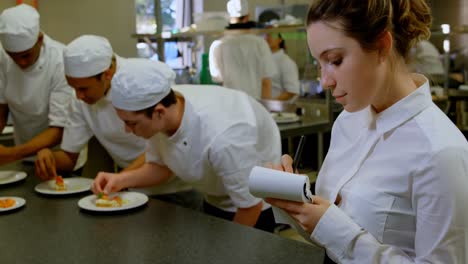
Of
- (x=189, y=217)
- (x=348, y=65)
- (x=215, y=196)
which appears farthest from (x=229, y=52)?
(x=348, y=65)

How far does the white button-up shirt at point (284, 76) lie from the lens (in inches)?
142

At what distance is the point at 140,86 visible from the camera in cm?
168

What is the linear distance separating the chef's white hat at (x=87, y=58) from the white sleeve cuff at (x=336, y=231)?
52.4 inches

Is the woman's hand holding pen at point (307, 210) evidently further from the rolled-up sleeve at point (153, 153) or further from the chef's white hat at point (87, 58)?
the chef's white hat at point (87, 58)

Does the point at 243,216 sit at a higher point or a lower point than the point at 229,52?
lower

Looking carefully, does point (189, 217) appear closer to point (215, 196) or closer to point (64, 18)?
point (215, 196)

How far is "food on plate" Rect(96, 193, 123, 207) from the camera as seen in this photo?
5.55 feet

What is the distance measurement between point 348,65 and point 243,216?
36.3 inches

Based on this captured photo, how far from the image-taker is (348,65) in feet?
3.02

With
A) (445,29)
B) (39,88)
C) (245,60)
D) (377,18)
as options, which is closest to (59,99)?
(39,88)

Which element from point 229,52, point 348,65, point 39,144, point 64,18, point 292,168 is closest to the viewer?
point 348,65

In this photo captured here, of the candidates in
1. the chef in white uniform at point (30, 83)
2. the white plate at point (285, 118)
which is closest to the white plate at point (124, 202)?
the chef in white uniform at point (30, 83)

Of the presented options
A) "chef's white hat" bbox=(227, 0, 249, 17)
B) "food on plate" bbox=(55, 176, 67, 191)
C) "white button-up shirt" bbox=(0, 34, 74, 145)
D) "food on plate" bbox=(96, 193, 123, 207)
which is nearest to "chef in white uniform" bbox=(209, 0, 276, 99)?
"chef's white hat" bbox=(227, 0, 249, 17)

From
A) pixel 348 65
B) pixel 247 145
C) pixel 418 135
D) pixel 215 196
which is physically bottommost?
pixel 215 196
